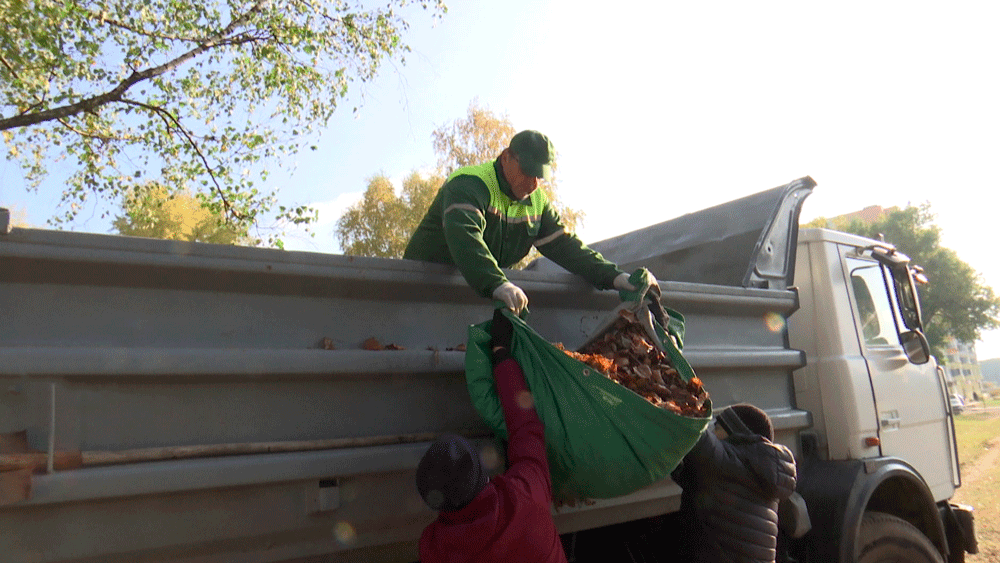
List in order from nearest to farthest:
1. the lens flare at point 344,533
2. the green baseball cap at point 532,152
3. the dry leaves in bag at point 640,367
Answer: the lens flare at point 344,533 → the dry leaves in bag at point 640,367 → the green baseball cap at point 532,152

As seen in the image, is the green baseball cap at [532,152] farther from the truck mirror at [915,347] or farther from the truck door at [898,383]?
the truck mirror at [915,347]

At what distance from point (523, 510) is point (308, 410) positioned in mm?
692

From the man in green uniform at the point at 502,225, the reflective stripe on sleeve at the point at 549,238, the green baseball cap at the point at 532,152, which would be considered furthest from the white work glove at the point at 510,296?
the reflective stripe on sleeve at the point at 549,238

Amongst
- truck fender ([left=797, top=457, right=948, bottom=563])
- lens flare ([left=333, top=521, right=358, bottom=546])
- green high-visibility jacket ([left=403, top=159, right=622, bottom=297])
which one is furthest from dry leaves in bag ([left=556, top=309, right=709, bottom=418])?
truck fender ([left=797, top=457, right=948, bottom=563])

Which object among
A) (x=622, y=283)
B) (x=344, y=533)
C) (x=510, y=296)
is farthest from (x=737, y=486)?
(x=344, y=533)

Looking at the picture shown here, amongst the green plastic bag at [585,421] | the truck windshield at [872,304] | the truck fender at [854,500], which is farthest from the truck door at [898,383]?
the green plastic bag at [585,421]

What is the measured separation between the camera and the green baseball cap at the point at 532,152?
9.34ft

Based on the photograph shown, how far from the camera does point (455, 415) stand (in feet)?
7.77

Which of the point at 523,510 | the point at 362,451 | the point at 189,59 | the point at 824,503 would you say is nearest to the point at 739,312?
the point at 824,503

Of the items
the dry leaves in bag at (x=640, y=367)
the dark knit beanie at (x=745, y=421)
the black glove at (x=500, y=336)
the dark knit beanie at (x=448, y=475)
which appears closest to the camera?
the dark knit beanie at (x=448, y=475)

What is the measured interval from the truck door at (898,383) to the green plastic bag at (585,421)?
88.6 inches

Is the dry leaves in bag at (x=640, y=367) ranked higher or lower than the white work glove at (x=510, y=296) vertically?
lower

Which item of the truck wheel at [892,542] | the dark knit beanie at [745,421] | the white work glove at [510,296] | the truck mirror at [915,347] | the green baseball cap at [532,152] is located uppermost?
the green baseball cap at [532,152]

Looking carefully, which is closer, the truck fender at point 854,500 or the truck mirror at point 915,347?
the truck fender at point 854,500
